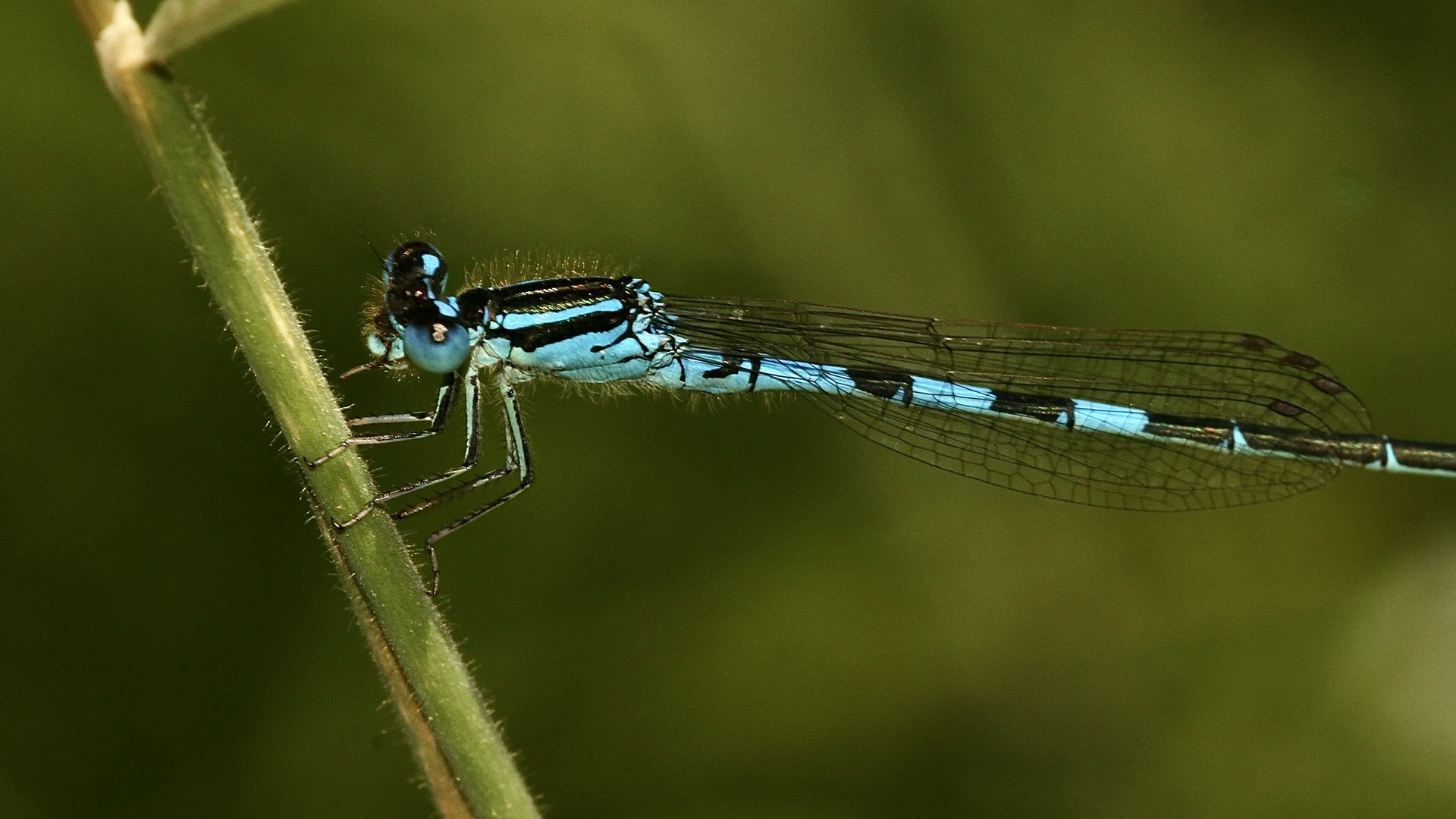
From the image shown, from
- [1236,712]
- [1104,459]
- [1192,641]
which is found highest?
[1104,459]

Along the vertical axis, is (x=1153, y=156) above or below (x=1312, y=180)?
above

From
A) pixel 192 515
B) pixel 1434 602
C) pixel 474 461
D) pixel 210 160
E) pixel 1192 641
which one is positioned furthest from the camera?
pixel 1192 641

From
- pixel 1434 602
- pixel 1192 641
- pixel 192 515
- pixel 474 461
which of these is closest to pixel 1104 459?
pixel 1192 641

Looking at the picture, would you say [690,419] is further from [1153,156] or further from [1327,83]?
[1327,83]

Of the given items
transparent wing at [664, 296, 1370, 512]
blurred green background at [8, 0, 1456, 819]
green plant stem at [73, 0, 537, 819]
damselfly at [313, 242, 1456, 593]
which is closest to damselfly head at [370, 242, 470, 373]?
damselfly at [313, 242, 1456, 593]

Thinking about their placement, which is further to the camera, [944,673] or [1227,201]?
[1227,201]

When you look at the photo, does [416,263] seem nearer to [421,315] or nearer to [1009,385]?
[421,315]

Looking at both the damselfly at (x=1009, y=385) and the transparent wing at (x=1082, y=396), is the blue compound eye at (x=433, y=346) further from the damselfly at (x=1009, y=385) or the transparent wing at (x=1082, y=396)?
the transparent wing at (x=1082, y=396)

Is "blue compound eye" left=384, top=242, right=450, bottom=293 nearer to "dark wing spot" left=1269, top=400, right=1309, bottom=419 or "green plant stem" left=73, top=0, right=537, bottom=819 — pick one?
"green plant stem" left=73, top=0, right=537, bottom=819
